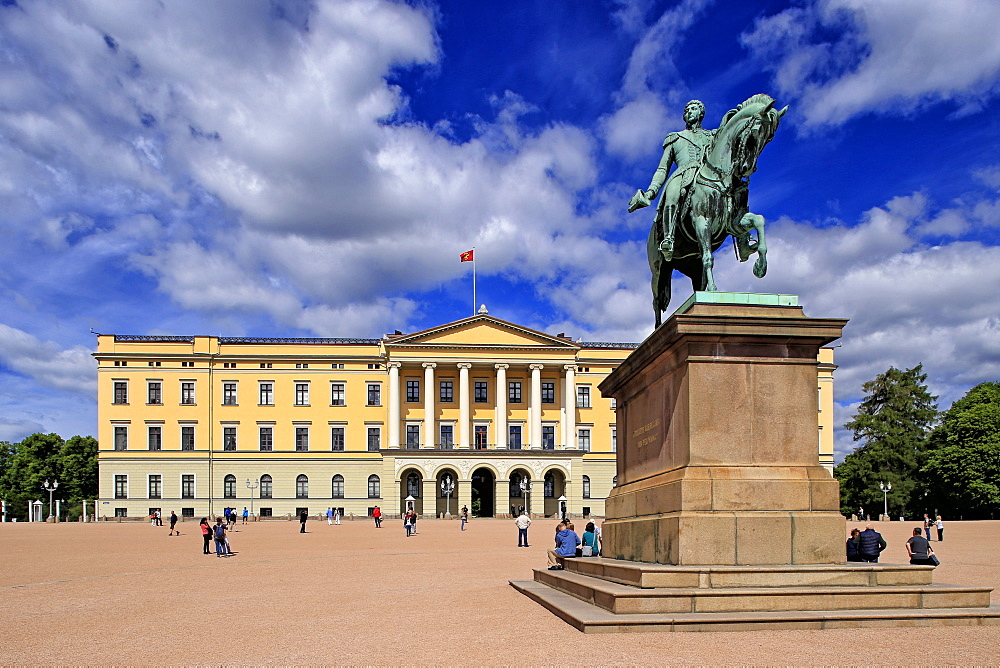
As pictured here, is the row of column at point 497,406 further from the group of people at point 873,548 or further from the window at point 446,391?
the group of people at point 873,548

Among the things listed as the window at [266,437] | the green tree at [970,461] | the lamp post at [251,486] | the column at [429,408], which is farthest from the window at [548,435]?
the green tree at [970,461]

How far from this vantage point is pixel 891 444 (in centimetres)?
7631

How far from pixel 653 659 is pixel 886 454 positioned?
7511cm

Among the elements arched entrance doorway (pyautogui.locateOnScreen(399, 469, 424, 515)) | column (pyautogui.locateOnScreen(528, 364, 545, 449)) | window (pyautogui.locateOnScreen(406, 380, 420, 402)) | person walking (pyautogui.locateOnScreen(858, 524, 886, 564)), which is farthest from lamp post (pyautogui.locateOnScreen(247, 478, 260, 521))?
person walking (pyautogui.locateOnScreen(858, 524, 886, 564))

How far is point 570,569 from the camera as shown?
532 inches

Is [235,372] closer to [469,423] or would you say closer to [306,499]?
[306,499]

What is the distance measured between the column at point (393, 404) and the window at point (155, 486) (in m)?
18.8

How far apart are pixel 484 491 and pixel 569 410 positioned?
39.8 ft

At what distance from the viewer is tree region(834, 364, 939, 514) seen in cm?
7312

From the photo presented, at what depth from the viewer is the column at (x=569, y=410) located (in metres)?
75.1

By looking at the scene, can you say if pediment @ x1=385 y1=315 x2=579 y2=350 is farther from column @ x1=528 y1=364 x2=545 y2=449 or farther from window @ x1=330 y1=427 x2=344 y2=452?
window @ x1=330 y1=427 x2=344 y2=452

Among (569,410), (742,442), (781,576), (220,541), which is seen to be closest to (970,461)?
(569,410)

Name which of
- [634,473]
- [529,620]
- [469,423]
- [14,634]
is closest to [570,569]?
[634,473]

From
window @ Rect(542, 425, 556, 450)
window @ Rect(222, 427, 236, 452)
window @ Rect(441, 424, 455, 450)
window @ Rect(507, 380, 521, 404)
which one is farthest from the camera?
window @ Rect(507, 380, 521, 404)
